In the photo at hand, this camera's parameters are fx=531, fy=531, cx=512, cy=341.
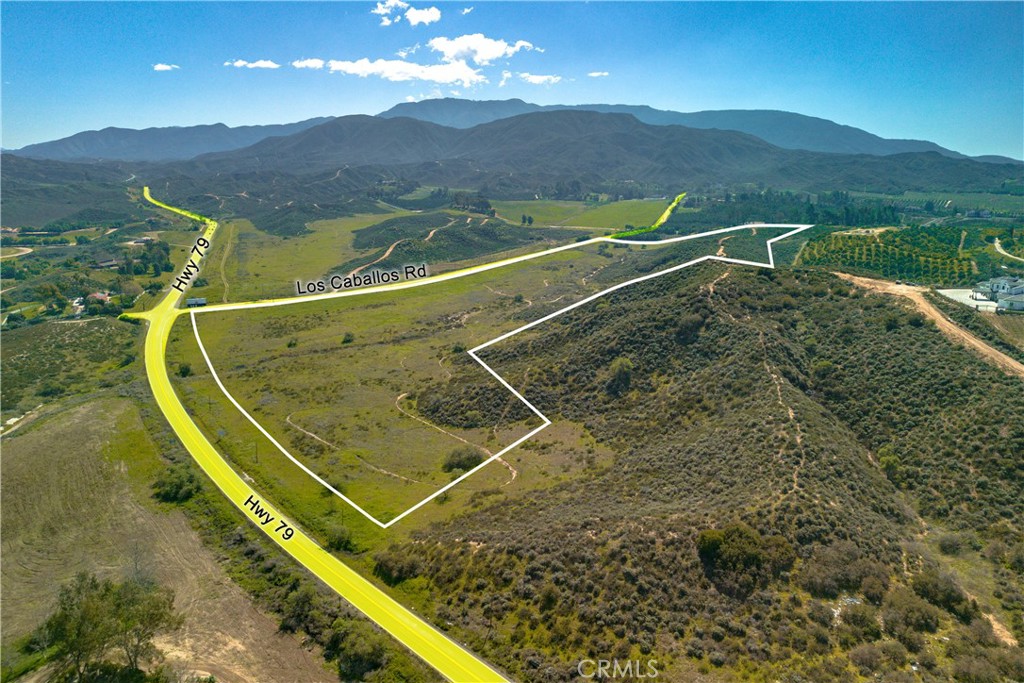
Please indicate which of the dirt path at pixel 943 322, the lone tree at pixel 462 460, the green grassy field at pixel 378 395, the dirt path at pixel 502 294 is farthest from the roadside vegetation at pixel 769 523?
the dirt path at pixel 502 294

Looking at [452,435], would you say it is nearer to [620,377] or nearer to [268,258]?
[620,377]

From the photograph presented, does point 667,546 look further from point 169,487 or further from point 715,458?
point 169,487

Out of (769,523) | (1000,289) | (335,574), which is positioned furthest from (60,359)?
(1000,289)

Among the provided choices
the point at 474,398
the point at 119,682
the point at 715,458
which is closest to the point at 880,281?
the point at 715,458

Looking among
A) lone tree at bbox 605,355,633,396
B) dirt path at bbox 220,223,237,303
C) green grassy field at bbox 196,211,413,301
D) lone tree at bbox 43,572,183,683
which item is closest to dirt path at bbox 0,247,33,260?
green grassy field at bbox 196,211,413,301

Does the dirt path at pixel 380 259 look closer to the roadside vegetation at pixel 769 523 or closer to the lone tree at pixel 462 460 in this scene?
the lone tree at pixel 462 460

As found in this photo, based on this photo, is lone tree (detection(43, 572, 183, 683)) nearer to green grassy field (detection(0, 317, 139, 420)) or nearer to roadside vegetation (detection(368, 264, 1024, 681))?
roadside vegetation (detection(368, 264, 1024, 681))
